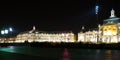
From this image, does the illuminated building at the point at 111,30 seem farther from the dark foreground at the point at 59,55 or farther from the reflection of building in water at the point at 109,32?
the dark foreground at the point at 59,55

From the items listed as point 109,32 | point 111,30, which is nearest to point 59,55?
point 109,32

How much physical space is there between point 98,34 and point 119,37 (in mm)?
20360

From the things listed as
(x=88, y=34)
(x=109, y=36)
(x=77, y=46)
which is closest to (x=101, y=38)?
(x=109, y=36)

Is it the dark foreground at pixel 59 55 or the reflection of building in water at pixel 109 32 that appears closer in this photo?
the dark foreground at pixel 59 55

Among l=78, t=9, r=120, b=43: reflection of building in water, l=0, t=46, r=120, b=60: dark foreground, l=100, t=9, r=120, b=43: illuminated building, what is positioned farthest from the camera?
l=78, t=9, r=120, b=43: reflection of building in water

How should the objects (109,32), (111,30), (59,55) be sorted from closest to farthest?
(59,55)
(109,32)
(111,30)

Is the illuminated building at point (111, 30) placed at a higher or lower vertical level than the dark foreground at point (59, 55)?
higher

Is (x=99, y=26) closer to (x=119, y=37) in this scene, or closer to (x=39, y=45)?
(x=119, y=37)

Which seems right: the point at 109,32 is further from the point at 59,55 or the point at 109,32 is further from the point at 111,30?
the point at 59,55

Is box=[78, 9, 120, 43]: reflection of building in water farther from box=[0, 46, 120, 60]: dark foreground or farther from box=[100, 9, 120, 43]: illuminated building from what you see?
box=[0, 46, 120, 60]: dark foreground

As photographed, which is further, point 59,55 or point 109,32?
point 109,32

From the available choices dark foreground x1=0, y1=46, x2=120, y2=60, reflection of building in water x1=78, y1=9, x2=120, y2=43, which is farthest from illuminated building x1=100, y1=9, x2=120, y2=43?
dark foreground x1=0, y1=46, x2=120, y2=60

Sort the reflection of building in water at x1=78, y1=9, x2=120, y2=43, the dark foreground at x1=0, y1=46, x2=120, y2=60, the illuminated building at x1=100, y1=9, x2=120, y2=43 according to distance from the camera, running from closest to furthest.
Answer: the dark foreground at x1=0, y1=46, x2=120, y2=60 → the illuminated building at x1=100, y1=9, x2=120, y2=43 → the reflection of building in water at x1=78, y1=9, x2=120, y2=43

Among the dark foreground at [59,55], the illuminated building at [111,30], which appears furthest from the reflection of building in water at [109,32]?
the dark foreground at [59,55]
